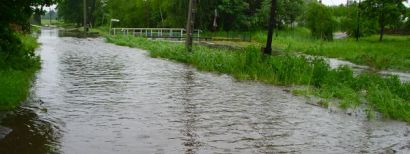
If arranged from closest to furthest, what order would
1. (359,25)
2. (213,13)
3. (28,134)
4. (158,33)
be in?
(28,134), (359,25), (158,33), (213,13)

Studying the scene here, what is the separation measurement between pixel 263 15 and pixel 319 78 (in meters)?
43.4

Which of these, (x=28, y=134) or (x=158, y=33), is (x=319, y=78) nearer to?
(x=28, y=134)

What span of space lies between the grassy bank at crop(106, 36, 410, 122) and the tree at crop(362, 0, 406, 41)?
76.0 feet

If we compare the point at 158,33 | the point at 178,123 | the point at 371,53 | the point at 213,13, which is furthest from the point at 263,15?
the point at 178,123

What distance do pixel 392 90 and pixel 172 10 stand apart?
1911 inches

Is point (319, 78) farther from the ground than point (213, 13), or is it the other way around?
point (213, 13)

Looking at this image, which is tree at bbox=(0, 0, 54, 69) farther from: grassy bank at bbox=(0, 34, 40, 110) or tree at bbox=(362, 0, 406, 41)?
tree at bbox=(362, 0, 406, 41)

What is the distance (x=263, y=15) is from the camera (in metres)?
61.3

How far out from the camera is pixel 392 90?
15.9m

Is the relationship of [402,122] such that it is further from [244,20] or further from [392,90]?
[244,20]

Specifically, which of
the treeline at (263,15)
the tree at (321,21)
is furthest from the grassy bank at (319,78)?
the tree at (321,21)

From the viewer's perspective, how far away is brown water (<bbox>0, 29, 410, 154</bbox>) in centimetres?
950

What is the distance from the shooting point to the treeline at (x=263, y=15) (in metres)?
45.5

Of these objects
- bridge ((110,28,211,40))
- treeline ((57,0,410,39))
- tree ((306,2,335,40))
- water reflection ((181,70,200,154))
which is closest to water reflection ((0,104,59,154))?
water reflection ((181,70,200,154))
